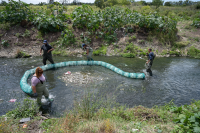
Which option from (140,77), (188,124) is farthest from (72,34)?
(188,124)

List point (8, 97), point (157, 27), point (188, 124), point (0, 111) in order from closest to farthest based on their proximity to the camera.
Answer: point (188, 124) < point (0, 111) < point (8, 97) < point (157, 27)

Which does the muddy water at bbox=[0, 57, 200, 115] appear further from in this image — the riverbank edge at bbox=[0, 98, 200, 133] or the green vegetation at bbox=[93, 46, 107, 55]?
the green vegetation at bbox=[93, 46, 107, 55]

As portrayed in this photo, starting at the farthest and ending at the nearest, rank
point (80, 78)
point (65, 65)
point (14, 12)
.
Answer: point (14, 12), point (65, 65), point (80, 78)

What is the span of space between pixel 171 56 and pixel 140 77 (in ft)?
25.5

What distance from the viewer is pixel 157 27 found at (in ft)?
51.3

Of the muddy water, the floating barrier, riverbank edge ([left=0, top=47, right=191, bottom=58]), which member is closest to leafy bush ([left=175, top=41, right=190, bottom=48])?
riverbank edge ([left=0, top=47, right=191, bottom=58])

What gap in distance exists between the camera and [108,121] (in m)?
3.43

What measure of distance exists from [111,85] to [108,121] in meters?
3.62

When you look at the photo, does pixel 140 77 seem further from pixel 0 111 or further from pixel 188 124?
pixel 0 111

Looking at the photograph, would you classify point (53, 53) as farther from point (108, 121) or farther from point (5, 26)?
point (108, 121)

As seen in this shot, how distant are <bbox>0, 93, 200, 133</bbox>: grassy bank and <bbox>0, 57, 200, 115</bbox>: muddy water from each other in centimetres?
84

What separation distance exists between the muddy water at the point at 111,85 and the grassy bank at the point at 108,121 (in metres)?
0.84

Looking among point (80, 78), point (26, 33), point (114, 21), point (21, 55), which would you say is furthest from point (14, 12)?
point (80, 78)

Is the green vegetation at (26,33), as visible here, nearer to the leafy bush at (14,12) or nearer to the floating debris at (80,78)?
the leafy bush at (14,12)
